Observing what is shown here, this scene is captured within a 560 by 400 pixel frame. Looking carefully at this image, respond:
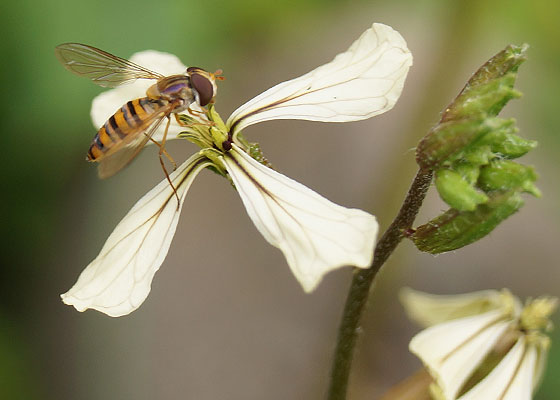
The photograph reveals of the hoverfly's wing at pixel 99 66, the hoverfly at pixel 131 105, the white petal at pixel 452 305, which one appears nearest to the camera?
the hoverfly at pixel 131 105

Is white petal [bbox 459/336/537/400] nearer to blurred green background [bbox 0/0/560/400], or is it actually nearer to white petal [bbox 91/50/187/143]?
white petal [bbox 91/50/187/143]

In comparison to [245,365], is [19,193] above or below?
above

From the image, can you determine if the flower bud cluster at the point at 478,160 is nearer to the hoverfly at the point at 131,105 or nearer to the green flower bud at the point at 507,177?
the green flower bud at the point at 507,177

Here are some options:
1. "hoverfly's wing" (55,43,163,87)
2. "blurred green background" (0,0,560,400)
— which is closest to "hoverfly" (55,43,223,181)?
"hoverfly's wing" (55,43,163,87)

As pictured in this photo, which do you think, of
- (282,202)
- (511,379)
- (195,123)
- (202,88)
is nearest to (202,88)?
(202,88)

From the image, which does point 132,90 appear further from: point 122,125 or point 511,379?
point 511,379

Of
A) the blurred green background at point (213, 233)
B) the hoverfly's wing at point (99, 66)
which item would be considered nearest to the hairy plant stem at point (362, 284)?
the hoverfly's wing at point (99, 66)

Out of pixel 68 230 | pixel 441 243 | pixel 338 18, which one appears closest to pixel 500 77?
pixel 441 243

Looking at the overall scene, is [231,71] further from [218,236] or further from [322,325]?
[322,325]
